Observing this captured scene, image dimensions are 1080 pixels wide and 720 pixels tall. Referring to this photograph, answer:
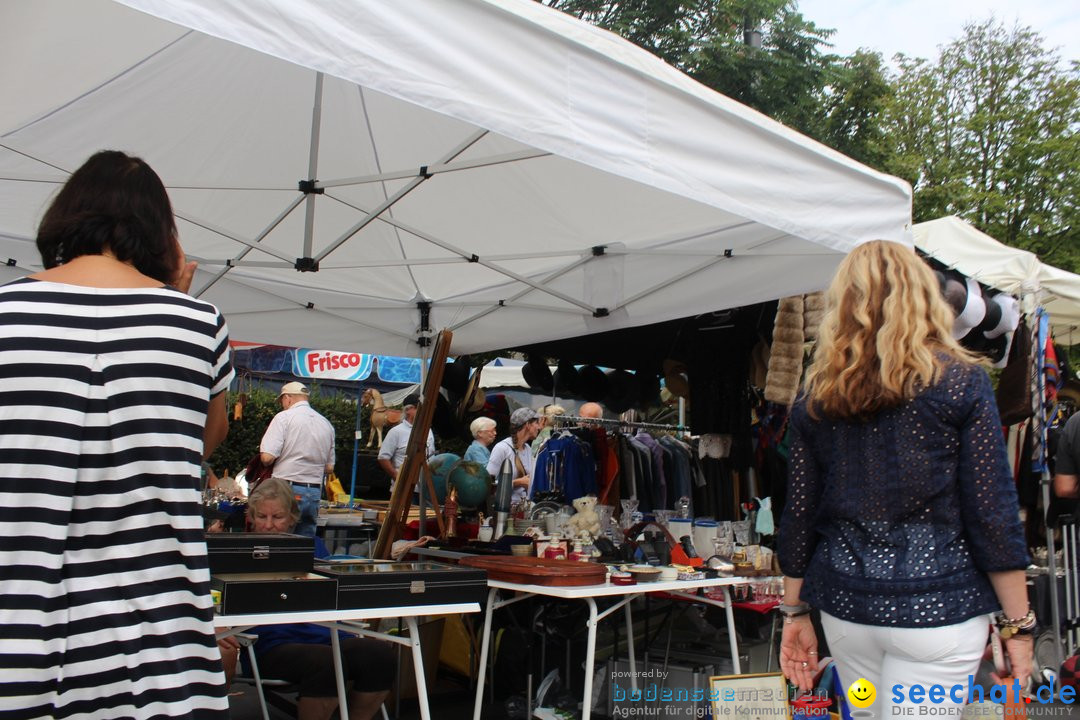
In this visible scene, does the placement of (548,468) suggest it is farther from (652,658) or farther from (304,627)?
(304,627)

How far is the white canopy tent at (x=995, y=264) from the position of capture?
5.15 m

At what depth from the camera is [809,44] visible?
1641 cm

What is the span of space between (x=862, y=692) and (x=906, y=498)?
Answer: 42cm

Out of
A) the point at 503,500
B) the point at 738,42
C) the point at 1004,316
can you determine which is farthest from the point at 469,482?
the point at 738,42

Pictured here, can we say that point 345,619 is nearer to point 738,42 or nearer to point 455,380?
point 455,380

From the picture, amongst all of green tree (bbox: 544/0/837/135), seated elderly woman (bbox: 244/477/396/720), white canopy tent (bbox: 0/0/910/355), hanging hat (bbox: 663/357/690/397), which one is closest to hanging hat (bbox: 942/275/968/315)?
white canopy tent (bbox: 0/0/910/355)

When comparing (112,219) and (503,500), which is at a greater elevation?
(112,219)

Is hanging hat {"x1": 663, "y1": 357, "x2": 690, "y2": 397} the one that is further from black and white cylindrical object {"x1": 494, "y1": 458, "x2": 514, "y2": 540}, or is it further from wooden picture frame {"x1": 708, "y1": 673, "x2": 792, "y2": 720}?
wooden picture frame {"x1": 708, "y1": 673, "x2": 792, "y2": 720}

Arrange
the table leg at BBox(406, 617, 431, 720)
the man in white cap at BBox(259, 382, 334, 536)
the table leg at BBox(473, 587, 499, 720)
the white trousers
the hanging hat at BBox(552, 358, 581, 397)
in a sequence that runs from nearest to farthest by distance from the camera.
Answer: the white trousers, the table leg at BBox(406, 617, 431, 720), the table leg at BBox(473, 587, 499, 720), the man in white cap at BBox(259, 382, 334, 536), the hanging hat at BBox(552, 358, 581, 397)

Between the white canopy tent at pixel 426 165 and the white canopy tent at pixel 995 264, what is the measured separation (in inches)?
68.4

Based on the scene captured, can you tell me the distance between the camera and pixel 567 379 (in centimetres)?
639

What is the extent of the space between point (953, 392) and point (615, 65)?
3.66 feet

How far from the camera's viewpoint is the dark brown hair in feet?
4.75

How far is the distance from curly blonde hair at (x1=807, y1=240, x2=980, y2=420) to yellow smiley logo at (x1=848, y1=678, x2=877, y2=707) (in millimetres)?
553
